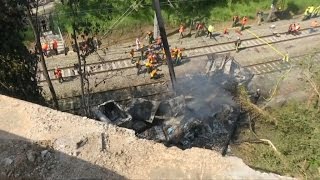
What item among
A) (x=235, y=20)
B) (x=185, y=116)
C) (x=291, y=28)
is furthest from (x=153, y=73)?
(x=291, y=28)

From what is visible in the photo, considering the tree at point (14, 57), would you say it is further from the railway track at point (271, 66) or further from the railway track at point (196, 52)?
the railway track at point (271, 66)

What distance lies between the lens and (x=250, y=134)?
52.2ft

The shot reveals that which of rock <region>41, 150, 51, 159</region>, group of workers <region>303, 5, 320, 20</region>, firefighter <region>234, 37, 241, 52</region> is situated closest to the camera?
rock <region>41, 150, 51, 159</region>

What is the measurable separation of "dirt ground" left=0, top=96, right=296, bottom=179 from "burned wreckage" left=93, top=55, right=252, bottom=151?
650 cm

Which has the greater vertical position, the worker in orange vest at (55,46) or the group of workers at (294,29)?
the worker in orange vest at (55,46)

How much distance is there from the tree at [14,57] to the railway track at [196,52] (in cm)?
546

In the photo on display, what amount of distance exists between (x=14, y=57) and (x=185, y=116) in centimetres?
683

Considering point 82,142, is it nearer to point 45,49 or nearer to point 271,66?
point 45,49

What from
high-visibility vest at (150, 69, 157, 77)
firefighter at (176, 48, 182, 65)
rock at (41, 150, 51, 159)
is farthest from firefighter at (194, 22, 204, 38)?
rock at (41, 150, 51, 159)

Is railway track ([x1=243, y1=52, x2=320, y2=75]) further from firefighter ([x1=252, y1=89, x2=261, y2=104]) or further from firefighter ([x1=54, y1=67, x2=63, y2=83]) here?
firefighter ([x1=54, y1=67, x2=63, y2=83])

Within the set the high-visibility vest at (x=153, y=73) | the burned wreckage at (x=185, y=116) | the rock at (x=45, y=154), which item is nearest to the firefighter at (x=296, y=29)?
the burned wreckage at (x=185, y=116)

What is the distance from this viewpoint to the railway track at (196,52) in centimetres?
1994

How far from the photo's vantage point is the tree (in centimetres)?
1230

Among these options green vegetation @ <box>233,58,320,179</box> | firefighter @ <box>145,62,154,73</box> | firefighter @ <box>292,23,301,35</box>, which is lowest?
green vegetation @ <box>233,58,320,179</box>
